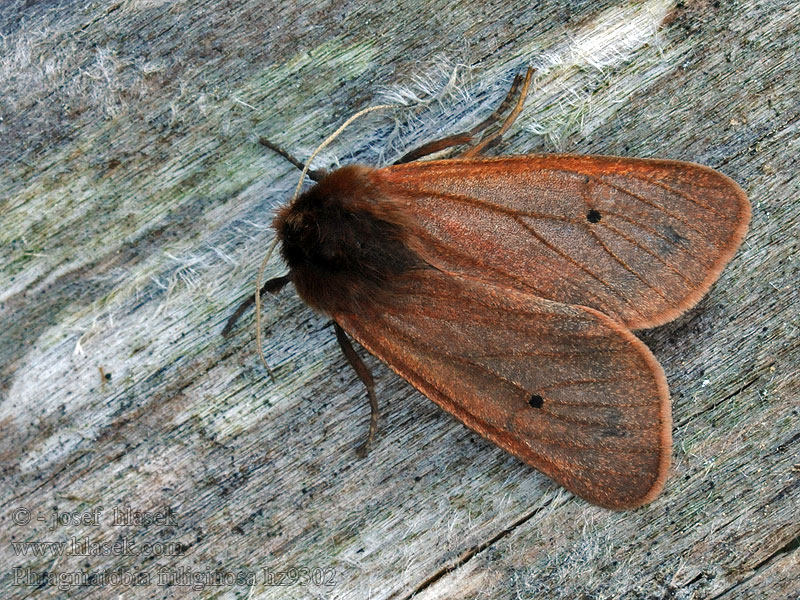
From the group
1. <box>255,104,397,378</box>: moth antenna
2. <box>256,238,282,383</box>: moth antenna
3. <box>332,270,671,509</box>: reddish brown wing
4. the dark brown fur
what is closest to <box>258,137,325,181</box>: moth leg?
<box>255,104,397,378</box>: moth antenna

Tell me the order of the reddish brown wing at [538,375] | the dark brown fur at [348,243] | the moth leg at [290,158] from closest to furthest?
the reddish brown wing at [538,375] → the dark brown fur at [348,243] → the moth leg at [290,158]

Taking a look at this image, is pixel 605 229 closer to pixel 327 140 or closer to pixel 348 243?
pixel 348 243

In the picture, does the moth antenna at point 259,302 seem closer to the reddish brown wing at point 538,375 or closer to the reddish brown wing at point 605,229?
the reddish brown wing at point 538,375

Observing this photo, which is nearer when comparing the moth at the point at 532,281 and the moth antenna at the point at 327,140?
the moth at the point at 532,281

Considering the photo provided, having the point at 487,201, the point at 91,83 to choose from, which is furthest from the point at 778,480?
the point at 91,83

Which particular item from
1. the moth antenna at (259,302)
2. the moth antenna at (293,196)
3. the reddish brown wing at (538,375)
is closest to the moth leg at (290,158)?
the moth antenna at (293,196)

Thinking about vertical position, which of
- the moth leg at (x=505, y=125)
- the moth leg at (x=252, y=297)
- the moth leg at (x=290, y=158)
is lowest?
the moth leg at (x=252, y=297)

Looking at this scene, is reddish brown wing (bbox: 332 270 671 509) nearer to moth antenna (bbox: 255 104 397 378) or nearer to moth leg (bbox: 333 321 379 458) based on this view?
moth leg (bbox: 333 321 379 458)
